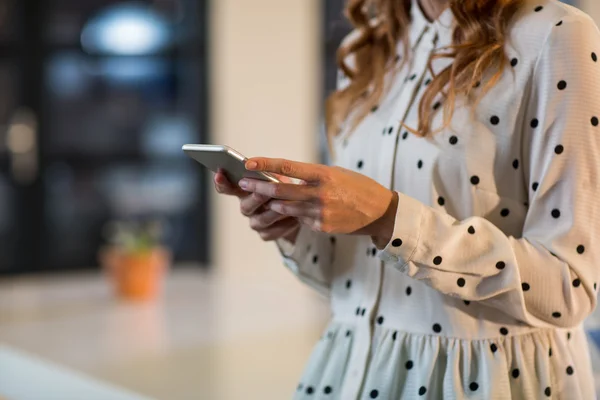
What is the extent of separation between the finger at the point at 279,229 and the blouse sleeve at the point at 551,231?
0.21m

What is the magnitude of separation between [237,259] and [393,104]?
3387mm

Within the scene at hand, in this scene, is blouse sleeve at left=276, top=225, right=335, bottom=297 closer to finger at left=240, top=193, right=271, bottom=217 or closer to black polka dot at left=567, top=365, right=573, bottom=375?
finger at left=240, top=193, right=271, bottom=217

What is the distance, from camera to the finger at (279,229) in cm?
104

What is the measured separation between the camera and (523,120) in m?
0.91

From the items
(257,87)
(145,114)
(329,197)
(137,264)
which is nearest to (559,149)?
(329,197)

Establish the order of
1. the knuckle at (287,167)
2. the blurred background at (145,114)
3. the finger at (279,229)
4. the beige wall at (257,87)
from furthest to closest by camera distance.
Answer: the beige wall at (257,87), the blurred background at (145,114), the finger at (279,229), the knuckle at (287,167)

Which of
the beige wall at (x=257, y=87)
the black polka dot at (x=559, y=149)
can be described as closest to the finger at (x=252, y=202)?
the black polka dot at (x=559, y=149)

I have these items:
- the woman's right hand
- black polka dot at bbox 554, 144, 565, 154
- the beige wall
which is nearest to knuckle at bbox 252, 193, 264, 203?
the woman's right hand

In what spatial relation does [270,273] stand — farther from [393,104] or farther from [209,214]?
[393,104]

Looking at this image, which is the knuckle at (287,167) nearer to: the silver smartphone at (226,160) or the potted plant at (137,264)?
the silver smartphone at (226,160)

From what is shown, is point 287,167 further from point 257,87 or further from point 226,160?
point 257,87

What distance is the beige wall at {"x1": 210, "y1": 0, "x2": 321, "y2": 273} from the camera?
4.31 metres

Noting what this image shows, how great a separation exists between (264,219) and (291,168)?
20cm

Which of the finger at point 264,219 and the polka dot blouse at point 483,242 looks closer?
the polka dot blouse at point 483,242
